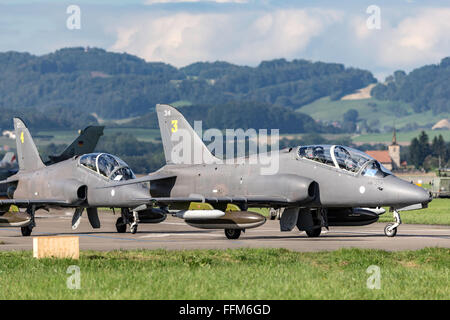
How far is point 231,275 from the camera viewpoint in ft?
52.4

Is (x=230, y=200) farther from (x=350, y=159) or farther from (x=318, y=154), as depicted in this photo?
(x=350, y=159)

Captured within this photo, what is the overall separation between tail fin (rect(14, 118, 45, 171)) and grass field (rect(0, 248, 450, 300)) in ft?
53.0

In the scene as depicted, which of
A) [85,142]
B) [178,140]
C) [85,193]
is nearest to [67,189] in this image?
[85,193]

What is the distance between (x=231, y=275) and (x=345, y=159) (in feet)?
40.4

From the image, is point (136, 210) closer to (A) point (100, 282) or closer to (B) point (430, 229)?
(B) point (430, 229)

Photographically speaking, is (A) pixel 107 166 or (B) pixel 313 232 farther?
(A) pixel 107 166

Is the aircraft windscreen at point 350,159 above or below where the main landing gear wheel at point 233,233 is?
above

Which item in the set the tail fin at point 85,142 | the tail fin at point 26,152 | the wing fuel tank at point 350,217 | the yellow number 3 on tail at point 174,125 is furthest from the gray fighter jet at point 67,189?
the tail fin at point 85,142

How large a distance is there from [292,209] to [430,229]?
27.9 feet

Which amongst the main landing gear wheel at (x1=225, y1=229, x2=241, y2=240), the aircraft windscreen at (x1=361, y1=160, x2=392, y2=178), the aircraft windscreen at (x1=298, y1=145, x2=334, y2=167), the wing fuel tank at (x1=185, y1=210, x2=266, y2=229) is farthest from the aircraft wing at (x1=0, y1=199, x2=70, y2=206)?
the aircraft windscreen at (x1=361, y1=160, x2=392, y2=178)

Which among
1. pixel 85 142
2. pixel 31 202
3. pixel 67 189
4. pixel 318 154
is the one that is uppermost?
pixel 85 142

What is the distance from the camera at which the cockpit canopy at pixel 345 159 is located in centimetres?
2719

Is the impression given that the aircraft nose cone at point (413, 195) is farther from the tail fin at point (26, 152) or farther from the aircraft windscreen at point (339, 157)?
the tail fin at point (26, 152)
